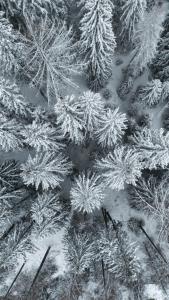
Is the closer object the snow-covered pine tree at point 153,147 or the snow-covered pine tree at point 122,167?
the snow-covered pine tree at point 122,167

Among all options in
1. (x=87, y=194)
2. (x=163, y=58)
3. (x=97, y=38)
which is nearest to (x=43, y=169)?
(x=87, y=194)

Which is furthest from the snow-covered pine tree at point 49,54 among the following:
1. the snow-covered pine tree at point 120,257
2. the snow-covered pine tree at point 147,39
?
the snow-covered pine tree at point 120,257

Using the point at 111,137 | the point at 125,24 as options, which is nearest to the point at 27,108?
the point at 111,137

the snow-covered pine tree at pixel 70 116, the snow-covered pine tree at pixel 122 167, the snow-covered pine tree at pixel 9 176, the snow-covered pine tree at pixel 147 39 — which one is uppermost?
the snow-covered pine tree at pixel 147 39

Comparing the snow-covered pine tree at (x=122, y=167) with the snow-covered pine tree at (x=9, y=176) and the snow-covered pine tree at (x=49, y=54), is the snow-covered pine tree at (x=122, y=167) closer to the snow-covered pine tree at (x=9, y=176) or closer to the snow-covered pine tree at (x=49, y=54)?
the snow-covered pine tree at (x=49, y=54)

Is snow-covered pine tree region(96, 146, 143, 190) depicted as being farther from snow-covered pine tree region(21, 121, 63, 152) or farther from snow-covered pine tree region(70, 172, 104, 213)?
snow-covered pine tree region(21, 121, 63, 152)

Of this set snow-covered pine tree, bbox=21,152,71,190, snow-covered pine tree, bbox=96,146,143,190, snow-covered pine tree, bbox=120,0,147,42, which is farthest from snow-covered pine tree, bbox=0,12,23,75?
snow-covered pine tree, bbox=96,146,143,190

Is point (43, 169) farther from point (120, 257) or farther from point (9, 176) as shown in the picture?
point (120, 257)
